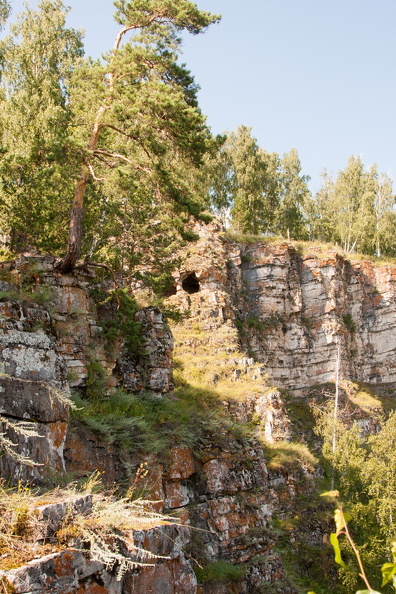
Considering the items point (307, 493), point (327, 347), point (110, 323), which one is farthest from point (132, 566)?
point (327, 347)

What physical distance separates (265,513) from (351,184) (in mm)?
33515

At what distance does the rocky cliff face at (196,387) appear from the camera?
26.1 ft

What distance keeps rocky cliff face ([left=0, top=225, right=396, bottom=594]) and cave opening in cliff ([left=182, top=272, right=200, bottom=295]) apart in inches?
3.5

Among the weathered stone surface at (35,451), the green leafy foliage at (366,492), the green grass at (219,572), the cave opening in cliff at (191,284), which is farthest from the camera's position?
the cave opening in cliff at (191,284)

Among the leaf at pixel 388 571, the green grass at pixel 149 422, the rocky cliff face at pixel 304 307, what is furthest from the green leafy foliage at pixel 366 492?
the leaf at pixel 388 571

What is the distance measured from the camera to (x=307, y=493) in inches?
763

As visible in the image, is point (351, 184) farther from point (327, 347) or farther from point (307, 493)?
point (307, 493)

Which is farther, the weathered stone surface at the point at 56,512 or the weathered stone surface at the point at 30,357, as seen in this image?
the weathered stone surface at the point at 30,357

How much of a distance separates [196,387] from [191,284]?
9929 millimetres

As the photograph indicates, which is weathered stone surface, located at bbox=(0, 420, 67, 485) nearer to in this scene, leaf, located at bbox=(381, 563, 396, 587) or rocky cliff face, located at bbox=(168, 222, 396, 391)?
leaf, located at bbox=(381, 563, 396, 587)

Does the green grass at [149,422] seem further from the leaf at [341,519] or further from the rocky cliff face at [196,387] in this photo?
the leaf at [341,519]

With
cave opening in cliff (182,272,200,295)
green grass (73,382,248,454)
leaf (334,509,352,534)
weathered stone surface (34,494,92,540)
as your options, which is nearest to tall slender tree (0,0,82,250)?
green grass (73,382,248,454)

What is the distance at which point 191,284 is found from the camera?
1151 inches

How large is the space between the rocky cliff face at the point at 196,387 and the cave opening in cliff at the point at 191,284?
0.09 metres
